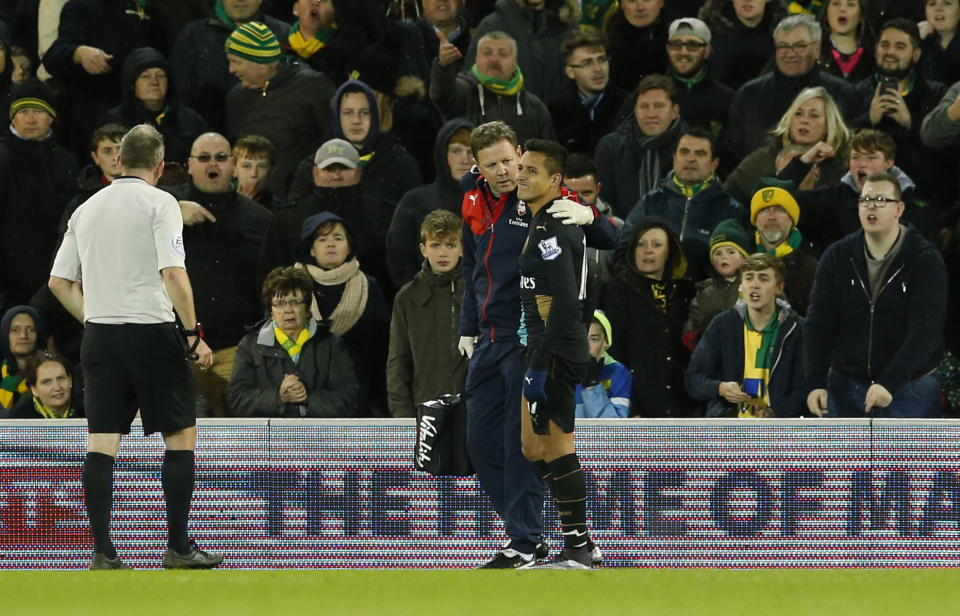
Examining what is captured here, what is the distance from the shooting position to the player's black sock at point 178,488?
712 centimetres

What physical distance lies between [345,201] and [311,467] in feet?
7.89

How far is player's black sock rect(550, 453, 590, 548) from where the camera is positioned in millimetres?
7066

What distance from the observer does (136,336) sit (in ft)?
23.1

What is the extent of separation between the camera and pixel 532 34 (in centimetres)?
1154

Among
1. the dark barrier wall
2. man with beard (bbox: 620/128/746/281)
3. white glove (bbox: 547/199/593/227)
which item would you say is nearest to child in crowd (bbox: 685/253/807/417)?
the dark barrier wall

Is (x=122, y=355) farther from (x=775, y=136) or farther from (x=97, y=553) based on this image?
(x=775, y=136)

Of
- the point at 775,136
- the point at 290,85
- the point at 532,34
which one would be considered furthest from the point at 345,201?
the point at 775,136

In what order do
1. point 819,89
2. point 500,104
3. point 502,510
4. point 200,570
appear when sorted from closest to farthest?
point 200,570 → point 502,510 → point 819,89 → point 500,104

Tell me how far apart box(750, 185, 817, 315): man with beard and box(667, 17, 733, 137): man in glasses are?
1531 mm

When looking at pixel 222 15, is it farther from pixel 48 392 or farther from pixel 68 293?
pixel 68 293

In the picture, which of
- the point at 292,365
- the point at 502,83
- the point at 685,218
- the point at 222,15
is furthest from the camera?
the point at 222,15

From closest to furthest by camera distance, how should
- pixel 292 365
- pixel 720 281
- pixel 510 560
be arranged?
pixel 510 560, pixel 292 365, pixel 720 281

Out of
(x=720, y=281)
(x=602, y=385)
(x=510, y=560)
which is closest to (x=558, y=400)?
(x=510, y=560)

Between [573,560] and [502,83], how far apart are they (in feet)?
15.6
